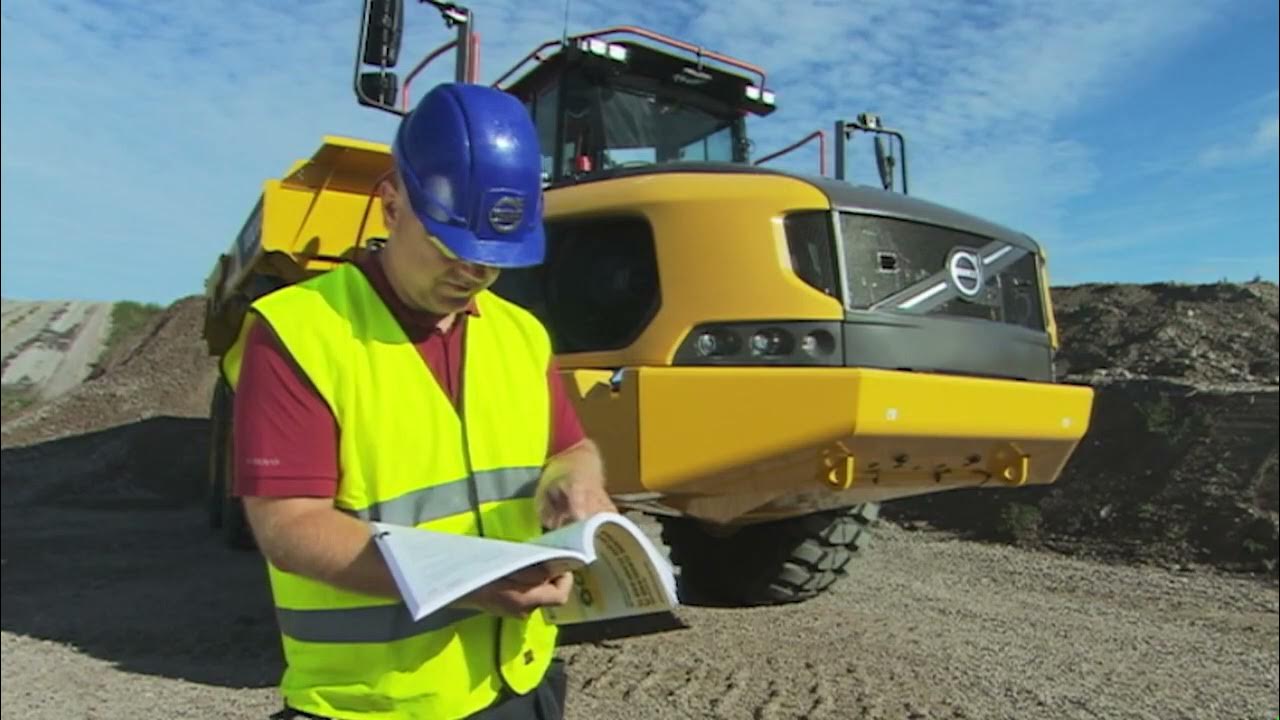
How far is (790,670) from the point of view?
4.87 metres

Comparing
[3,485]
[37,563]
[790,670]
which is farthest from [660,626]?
[3,485]

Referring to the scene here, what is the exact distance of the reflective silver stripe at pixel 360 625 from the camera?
1.57 m

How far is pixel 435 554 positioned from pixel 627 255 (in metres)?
2.69

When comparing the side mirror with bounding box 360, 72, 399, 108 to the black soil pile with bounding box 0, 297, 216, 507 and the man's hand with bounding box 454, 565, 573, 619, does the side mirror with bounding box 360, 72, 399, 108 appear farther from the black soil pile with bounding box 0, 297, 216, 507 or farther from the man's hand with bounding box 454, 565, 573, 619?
the black soil pile with bounding box 0, 297, 216, 507

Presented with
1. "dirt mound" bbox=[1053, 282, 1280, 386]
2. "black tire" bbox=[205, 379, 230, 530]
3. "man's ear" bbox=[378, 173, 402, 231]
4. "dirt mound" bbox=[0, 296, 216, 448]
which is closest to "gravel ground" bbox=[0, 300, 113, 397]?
"dirt mound" bbox=[0, 296, 216, 448]

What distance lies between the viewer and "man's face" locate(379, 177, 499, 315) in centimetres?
161

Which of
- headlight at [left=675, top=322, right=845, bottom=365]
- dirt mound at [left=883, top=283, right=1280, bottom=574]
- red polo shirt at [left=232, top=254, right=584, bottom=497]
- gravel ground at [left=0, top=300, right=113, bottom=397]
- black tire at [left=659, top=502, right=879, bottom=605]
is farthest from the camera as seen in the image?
gravel ground at [left=0, top=300, right=113, bottom=397]

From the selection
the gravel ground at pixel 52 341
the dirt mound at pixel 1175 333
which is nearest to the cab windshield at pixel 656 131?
the dirt mound at pixel 1175 333

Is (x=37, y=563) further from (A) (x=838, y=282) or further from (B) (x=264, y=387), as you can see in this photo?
(B) (x=264, y=387)

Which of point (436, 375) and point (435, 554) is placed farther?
point (436, 375)

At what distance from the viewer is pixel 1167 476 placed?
9938 millimetres

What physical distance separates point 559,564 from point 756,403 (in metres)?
2.12

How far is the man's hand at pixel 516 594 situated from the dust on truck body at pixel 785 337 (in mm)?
1852

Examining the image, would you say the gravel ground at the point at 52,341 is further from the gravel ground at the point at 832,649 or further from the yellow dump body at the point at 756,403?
the yellow dump body at the point at 756,403
